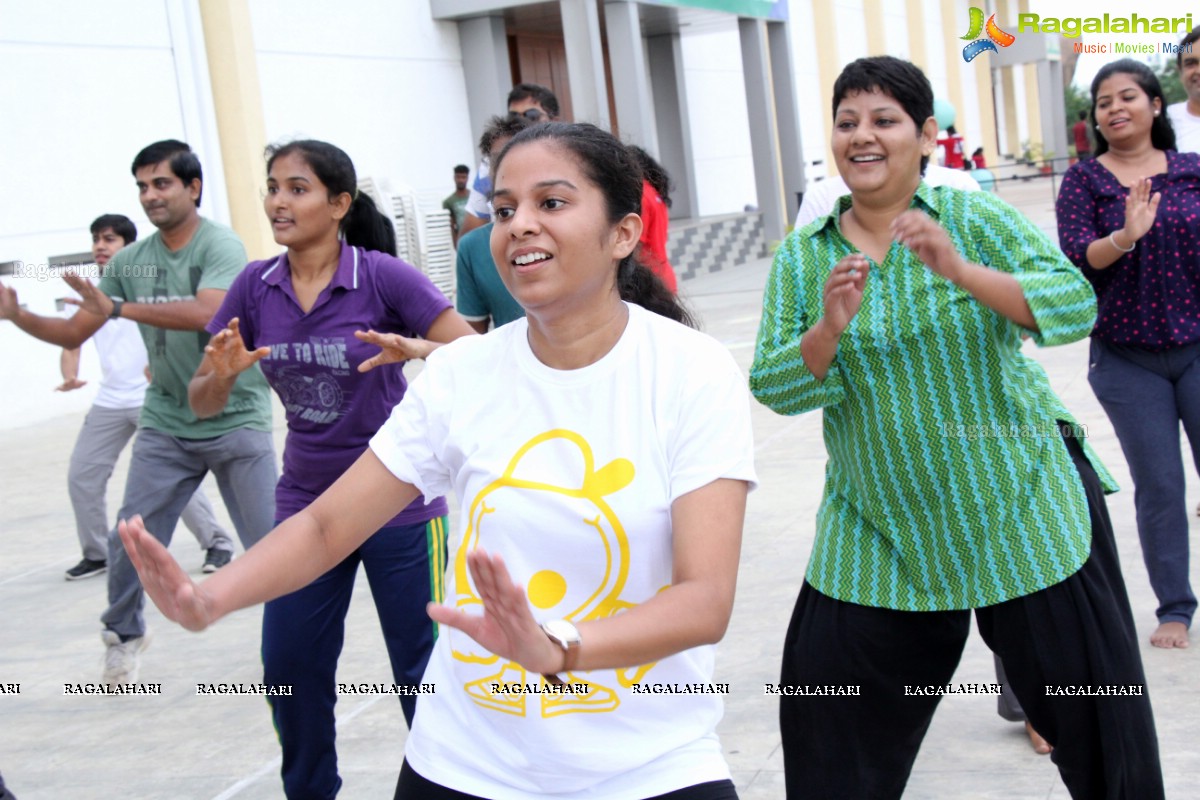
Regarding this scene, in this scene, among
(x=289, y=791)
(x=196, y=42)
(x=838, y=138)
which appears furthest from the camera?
(x=196, y=42)

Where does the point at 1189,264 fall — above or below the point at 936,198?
below

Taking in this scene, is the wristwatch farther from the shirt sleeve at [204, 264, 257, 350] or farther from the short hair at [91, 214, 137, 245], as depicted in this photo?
the short hair at [91, 214, 137, 245]

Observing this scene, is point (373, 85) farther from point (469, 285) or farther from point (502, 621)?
point (502, 621)

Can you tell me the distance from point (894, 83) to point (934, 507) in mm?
884

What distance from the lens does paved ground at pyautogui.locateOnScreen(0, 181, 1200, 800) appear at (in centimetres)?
384

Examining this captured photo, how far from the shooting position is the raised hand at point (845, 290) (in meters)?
2.57

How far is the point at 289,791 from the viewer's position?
11.3ft

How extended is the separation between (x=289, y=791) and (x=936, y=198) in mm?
2061

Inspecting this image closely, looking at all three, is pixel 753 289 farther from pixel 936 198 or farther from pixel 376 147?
pixel 936 198

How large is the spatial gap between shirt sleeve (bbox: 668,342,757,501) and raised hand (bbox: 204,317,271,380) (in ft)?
5.50

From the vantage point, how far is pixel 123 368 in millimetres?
6527

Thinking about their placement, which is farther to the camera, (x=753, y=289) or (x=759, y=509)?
(x=753, y=289)

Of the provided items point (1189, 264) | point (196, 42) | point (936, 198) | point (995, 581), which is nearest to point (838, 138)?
point (936, 198)

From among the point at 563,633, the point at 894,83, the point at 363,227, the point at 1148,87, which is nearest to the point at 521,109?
the point at 363,227
